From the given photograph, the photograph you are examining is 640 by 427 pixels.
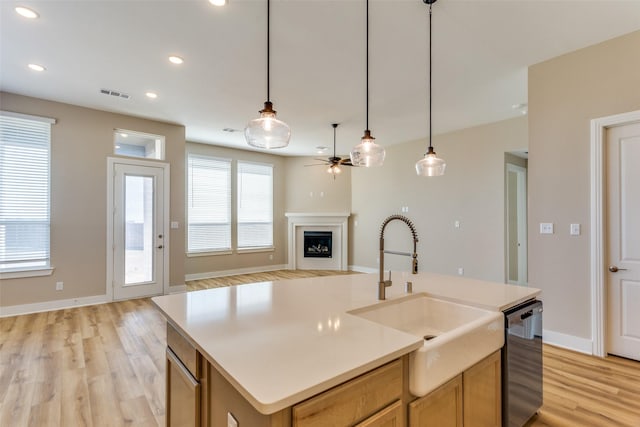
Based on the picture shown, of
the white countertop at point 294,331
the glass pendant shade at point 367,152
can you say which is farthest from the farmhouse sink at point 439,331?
the glass pendant shade at point 367,152

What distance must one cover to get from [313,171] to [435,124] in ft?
11.5

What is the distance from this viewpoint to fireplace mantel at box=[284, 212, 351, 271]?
7.79 m

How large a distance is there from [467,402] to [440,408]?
0.80 ft

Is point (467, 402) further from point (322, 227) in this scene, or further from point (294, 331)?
point (322, 227)

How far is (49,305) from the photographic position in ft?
14.4

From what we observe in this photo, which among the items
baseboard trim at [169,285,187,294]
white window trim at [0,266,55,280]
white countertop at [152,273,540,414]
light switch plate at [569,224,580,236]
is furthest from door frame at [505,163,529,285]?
white window trim at [0,266,55,280]

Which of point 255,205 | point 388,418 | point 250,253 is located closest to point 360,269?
point 250,253

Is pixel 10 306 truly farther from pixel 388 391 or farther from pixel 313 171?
A: pixel 313 171

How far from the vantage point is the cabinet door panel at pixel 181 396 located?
127 centimetres

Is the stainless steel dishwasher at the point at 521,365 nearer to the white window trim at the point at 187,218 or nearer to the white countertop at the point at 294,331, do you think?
the white countertop at the point at 294,331

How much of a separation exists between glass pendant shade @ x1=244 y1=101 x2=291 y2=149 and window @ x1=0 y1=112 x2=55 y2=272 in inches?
163

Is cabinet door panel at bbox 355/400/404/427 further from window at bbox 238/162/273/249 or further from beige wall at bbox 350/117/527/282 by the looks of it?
window at bbox 238/162/273/249

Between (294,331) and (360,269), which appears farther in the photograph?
(360,269)

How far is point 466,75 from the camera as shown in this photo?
3.54 metres
